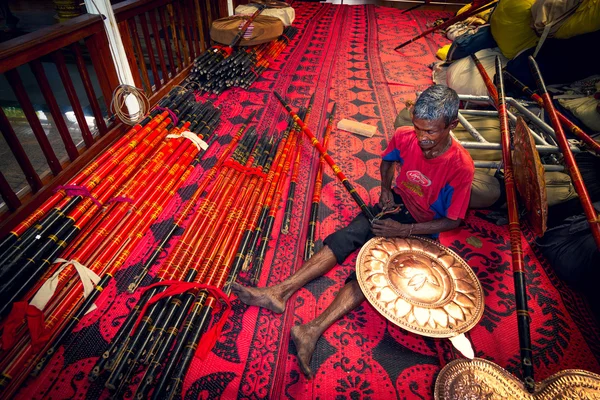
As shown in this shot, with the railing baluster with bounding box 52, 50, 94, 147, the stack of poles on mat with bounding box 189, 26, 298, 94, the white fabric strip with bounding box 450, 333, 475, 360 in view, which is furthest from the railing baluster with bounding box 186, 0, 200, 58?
the white fabric strip with bounding box 450, 333, 475, 360

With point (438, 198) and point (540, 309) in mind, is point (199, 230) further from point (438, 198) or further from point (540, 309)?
point (540, 309)

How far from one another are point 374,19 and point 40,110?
9.44m

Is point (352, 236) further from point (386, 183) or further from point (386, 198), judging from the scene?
point (386, 183)

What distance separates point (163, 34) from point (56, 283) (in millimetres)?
5141

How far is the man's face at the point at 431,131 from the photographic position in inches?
72.2


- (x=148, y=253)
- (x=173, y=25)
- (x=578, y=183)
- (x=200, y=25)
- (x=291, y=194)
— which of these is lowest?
(x=148, y=253)

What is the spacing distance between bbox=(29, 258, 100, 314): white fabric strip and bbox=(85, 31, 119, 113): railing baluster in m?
2.43

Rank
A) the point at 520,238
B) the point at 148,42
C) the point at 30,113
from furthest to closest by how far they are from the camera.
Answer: the point at 148,42, the point at 30,113, the point at 520,238

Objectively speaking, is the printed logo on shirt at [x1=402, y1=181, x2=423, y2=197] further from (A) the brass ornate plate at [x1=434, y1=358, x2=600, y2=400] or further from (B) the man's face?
(A) the brass ornate plate at [x1=434, y1=358, x2=600, y2=400]

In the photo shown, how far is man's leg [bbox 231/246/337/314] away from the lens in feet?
6.97

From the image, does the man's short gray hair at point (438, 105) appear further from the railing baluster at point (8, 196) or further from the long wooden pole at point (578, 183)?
the railing baluster at point (8, 196)

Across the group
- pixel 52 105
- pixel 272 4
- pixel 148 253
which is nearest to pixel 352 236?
pixel 148 253

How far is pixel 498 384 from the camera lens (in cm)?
165

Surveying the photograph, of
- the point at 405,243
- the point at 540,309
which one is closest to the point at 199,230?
the point at 405,243
